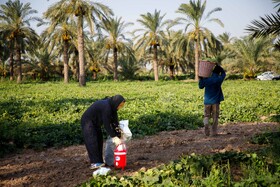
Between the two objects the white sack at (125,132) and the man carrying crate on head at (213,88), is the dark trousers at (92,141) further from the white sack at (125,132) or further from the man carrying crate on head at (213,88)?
the man carrying crate on head at (213,88)

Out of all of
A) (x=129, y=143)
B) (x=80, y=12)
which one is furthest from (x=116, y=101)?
(x=80, y=12)

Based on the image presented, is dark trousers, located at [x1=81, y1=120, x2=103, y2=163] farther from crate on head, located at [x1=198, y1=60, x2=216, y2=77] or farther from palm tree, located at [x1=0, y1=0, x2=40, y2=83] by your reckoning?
palm tree, located at [x1=0, y1=0, x2=40, y2=83]

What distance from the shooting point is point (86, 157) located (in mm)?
5461

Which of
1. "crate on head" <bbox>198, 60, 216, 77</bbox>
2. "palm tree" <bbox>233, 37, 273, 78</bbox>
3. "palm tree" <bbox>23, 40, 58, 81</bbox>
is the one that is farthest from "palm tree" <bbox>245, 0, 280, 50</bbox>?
"palm tree" <bbox>23, 40, 58, 81</bbox>

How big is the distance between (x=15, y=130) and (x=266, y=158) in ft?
18.5

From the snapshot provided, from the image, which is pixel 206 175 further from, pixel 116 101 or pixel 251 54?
pixel 251 54

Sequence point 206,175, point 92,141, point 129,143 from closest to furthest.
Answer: point 206,175 < point 92,141 < point 129,143

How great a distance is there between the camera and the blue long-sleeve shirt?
20.6 ft

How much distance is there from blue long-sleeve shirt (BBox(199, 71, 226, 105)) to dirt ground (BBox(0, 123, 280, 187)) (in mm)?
899

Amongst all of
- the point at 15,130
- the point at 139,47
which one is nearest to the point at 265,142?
the point at 15,130

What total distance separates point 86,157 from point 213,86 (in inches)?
126

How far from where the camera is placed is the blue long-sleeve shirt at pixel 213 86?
6277mm

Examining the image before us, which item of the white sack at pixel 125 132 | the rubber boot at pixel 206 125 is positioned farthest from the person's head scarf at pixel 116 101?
the rubber boot at pixel 206 125

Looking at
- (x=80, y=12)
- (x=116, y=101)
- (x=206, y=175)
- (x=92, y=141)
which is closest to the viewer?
(x=206, y=175)
